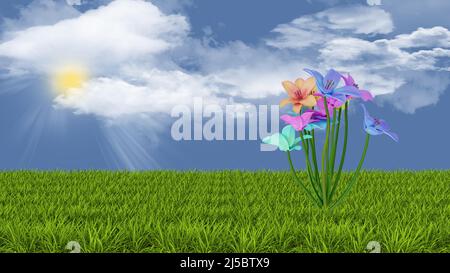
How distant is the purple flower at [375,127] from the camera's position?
11.4ft

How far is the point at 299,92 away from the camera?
3.51 metres

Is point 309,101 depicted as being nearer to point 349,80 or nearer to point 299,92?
point 299,92

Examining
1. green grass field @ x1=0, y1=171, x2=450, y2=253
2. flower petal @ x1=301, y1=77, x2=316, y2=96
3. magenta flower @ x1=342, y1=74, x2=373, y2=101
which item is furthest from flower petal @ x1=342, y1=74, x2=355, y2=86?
green grass field @ x1=0, y1=171, x2=450, y2=253

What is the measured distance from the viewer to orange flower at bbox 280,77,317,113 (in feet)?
11.4

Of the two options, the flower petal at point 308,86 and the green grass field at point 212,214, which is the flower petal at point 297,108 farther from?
the green grass field at point 212,214

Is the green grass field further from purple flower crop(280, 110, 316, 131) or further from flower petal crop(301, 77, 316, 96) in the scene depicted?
flower petal crop(301, 77, 316, 96)

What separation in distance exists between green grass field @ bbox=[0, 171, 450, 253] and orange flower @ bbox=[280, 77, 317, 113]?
26.1 inches

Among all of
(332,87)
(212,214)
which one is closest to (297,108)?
(332,87)

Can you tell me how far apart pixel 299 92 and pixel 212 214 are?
90 cm

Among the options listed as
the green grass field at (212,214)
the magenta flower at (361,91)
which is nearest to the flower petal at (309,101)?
the magenta flower at (361,91)

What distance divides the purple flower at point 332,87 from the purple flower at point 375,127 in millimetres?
131

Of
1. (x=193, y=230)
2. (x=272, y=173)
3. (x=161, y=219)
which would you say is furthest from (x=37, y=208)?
(x=272, y=173)

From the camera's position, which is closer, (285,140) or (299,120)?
(299,120)
